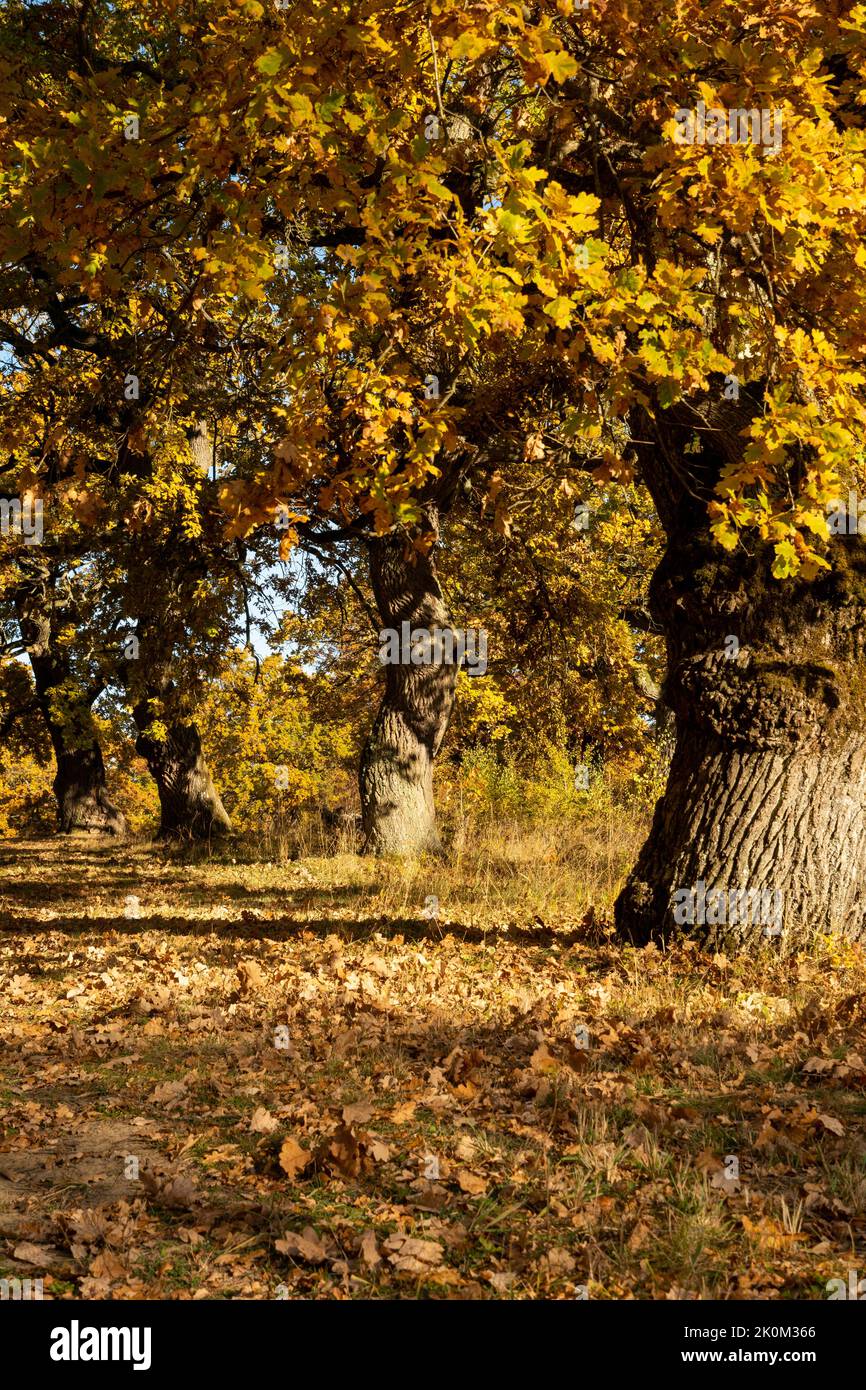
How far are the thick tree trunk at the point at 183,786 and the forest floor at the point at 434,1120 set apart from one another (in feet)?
27.8

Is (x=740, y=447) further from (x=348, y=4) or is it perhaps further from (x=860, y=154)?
(x=348, y=4)

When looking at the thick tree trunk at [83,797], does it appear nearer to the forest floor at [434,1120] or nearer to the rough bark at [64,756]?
the rough bark at [64,756]

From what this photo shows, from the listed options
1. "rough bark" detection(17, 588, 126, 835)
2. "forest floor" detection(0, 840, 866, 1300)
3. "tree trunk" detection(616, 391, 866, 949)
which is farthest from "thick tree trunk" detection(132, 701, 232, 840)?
"tree trunk" detection(616, 391, 866, 949)

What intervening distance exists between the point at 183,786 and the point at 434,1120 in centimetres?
1289

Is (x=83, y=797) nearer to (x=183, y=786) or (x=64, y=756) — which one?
(x=64, y=756)

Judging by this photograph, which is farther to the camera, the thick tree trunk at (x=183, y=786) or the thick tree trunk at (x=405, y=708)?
the thick tree trunk at (x=183, y=786)

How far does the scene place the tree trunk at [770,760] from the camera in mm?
6715

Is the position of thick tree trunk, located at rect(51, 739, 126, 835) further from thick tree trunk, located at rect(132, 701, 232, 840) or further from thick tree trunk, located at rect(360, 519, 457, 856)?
thick tree trunk, located at rect(360, 519, 457, 856)

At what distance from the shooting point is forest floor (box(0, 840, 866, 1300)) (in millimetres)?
3254

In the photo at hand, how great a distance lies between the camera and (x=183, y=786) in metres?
16.6

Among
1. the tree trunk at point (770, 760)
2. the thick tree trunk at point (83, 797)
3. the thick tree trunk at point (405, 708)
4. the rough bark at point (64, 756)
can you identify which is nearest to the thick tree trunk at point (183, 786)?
the rough bark at point (64, 756)

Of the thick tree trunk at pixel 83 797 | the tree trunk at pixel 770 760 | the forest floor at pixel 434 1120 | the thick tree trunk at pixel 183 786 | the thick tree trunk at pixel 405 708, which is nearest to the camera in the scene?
the forest floor at pixel 434 1120

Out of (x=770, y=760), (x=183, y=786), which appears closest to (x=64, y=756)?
(x=183, y=786)

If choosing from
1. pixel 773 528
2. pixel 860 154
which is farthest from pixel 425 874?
pixel 860 154
